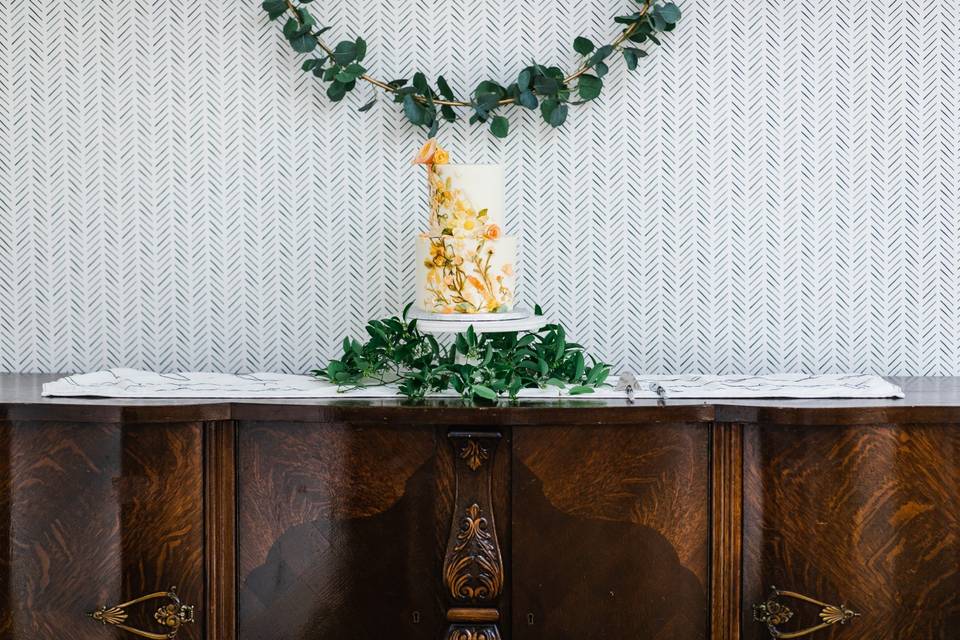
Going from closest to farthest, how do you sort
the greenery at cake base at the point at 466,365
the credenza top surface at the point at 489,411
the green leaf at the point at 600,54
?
the credenza top surface at the point at 489,411
the greenery at cake base at the point at 466,365
the green leaf at the point at 600,54

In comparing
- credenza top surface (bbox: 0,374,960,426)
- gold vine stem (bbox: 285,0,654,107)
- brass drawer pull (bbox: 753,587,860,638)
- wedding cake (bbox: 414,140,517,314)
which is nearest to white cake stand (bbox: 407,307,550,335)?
wedding cake (bbox: 414,140,517,314)

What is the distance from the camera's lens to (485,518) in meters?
1.37

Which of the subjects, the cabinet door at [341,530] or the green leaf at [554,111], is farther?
the green leaf at [554,111]

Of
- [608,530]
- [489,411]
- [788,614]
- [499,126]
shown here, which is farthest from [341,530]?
[499,126]

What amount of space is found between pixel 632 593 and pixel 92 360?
118cm

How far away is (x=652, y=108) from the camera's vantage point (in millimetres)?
1760

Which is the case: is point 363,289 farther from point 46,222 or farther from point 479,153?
point 46,222

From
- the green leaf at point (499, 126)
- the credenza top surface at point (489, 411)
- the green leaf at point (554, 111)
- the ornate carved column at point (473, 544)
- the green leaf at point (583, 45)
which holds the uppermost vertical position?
the green leaf at point (583, 45)

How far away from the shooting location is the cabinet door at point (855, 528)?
53.0 inches

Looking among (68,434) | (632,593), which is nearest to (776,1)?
(632,593)

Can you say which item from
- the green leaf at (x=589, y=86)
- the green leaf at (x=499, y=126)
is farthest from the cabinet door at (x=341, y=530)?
the green leaf at (x=589, y=86)

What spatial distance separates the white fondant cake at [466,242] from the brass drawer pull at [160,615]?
24.4 inches

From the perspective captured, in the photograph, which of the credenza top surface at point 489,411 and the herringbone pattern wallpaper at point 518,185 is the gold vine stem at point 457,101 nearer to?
the herringbone pattern wallpaper at point 518,185

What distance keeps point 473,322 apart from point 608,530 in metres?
0.40
